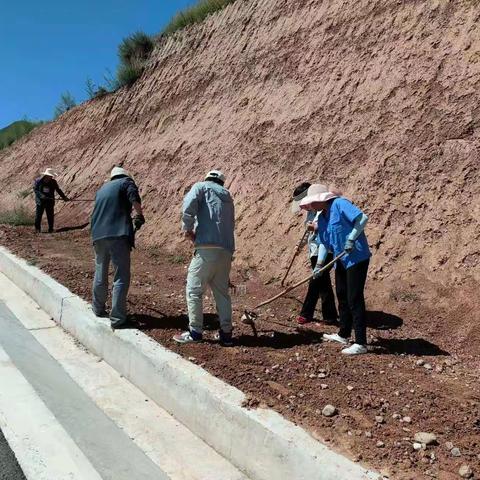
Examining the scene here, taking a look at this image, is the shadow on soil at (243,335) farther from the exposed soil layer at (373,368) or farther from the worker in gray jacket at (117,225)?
the worker in gray jacket at (117,225)

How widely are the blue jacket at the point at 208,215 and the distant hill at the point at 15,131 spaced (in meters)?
24.7

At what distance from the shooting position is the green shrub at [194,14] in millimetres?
16656

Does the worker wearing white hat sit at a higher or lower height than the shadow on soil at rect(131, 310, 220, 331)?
higher

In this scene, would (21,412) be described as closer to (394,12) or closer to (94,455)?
(94,455)

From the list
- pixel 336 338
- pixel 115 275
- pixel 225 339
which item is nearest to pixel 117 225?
pixel 115 275

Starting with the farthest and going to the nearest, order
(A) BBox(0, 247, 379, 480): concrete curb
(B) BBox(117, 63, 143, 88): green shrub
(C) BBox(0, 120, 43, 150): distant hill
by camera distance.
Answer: (C) BBox(0, 120, 43, 150): distant hill
(B) BBox(117, 63, 143, 88): green shrub
(A) BBox(0, 247, 379, 480): concrete curb

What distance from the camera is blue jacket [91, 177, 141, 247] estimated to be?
5.95 metres

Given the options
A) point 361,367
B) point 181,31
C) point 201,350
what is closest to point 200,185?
point 201,350

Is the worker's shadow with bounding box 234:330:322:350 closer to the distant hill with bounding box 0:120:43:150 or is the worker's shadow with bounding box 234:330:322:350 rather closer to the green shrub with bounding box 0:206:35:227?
the green shrub with bounding box 0:206:35:227

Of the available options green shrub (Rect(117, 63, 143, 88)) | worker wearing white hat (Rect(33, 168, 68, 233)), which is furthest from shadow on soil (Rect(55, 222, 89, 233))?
green shrub (Rect(117, 63, 143, 88))

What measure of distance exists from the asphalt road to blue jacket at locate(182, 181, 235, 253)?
7.69 ft

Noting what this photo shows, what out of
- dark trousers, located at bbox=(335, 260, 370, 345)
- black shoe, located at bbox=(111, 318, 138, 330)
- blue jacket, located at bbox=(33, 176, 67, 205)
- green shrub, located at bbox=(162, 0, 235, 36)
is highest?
green shrub, located at bbox=(162, 0, 235, 36)

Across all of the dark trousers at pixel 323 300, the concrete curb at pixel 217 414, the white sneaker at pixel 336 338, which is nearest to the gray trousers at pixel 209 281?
the concrete curb at pixel 217 414

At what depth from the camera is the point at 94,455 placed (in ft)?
12.6
